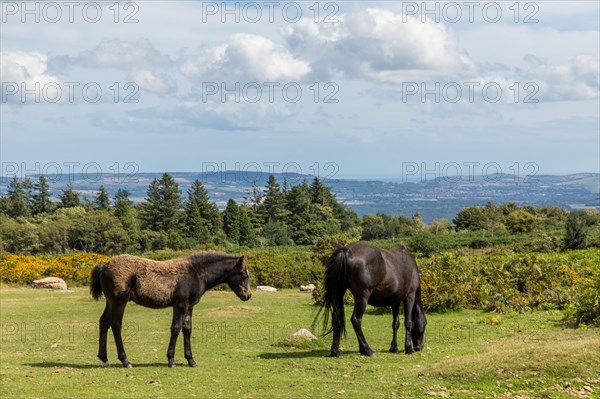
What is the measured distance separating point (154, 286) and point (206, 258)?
3.79 feet

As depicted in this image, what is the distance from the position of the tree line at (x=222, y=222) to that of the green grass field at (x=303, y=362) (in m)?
33.1

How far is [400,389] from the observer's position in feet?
39.8

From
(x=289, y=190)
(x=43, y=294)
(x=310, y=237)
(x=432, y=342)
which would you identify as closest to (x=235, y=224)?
(x=310, y=237)

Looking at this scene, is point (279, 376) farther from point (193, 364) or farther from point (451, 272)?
point (451, 272)

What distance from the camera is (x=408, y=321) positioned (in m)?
15.3

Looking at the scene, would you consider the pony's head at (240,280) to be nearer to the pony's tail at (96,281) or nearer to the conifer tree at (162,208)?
the pony's tail at (96,281)

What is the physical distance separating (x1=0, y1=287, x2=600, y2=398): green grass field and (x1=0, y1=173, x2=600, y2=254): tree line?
33128 millimetres

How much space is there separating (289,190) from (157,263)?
3244 inches

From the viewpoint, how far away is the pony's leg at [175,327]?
1405 centimetres

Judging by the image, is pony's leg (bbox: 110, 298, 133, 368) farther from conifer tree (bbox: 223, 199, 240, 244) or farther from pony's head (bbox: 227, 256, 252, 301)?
conifer tree (bbox: 223, 199, 240, 244)

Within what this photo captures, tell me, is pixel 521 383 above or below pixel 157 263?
below

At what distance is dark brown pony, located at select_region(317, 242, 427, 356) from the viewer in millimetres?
14547

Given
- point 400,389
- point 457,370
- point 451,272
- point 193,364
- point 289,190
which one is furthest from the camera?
point 289,190

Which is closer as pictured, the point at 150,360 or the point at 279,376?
the point at 279,376
